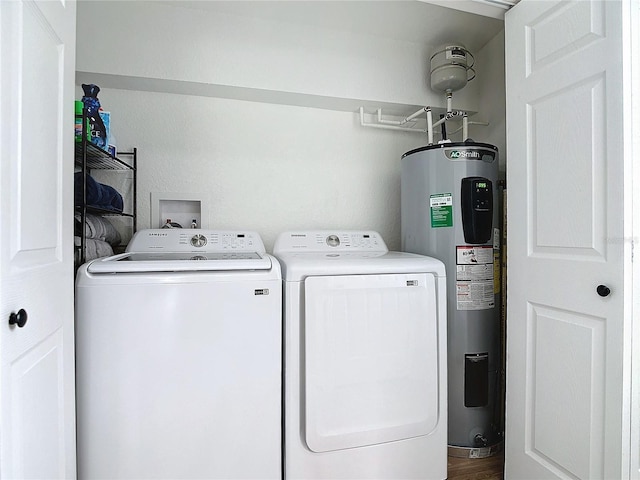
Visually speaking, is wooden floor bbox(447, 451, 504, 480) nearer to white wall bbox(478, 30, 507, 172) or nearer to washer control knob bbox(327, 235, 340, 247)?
washer control knob bbox(327, 235, 340, 247)

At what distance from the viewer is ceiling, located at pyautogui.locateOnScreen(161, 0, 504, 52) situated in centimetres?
192

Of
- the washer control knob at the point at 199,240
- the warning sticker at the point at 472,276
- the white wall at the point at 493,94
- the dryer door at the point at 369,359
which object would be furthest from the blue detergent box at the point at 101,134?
the white wall at the point at 493,94

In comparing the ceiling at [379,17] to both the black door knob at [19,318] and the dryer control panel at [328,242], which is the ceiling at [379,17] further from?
the black door knob at [19,318]

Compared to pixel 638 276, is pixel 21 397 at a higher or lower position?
lower

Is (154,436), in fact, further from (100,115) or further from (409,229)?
(409,229)

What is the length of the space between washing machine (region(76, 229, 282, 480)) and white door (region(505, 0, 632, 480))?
3.21 feet

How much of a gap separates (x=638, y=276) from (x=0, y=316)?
1.61 meters

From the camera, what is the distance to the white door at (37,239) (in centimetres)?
76

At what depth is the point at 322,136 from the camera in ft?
7.52

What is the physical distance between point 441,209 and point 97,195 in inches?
60.7

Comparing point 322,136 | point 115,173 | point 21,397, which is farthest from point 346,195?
point 21,397

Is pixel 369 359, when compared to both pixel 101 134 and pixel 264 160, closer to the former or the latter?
pixel 264 160

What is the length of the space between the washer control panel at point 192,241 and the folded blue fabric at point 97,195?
20cm

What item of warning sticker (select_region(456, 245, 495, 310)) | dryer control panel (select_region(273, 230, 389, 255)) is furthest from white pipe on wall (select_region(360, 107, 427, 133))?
warning sticker (select_region(456, 245, 495, 310))
